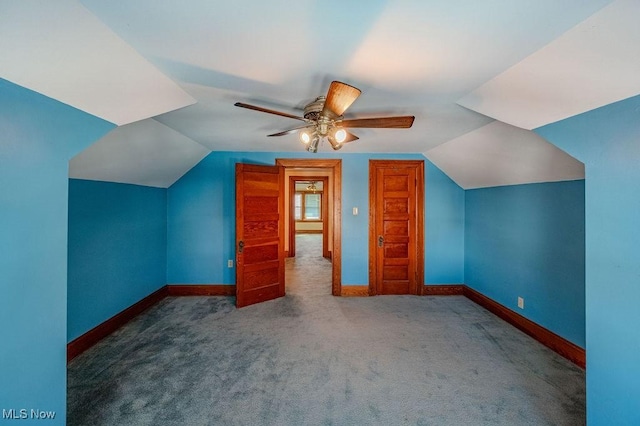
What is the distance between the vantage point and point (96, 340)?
2734 mm

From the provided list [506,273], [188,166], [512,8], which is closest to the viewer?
[512,8]

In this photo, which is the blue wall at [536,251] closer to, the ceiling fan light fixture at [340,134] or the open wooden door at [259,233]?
the ceiling fan light fixture at [340,134]

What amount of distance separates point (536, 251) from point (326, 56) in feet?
9.70

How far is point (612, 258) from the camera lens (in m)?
1.40

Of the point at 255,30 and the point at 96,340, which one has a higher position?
the point at 255,30

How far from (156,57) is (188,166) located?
8.69 ft

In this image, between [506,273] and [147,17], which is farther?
[506,273]

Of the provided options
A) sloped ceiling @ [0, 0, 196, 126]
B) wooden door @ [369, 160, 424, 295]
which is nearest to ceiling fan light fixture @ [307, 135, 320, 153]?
sloped ceiling @ [0, 0, 196, 126]

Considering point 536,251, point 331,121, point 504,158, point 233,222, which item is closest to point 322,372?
point 331,121

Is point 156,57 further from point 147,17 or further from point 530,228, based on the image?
point 530,228

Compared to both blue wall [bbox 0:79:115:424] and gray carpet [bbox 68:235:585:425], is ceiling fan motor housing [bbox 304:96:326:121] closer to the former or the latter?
blue wall [bbox 0:79:115:424]

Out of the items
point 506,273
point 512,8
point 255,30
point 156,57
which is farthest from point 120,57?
point 506,273

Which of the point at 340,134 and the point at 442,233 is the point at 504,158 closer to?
the point at 442,233

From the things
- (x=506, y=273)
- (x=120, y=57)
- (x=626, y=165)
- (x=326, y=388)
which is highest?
(x=120, y=57)
